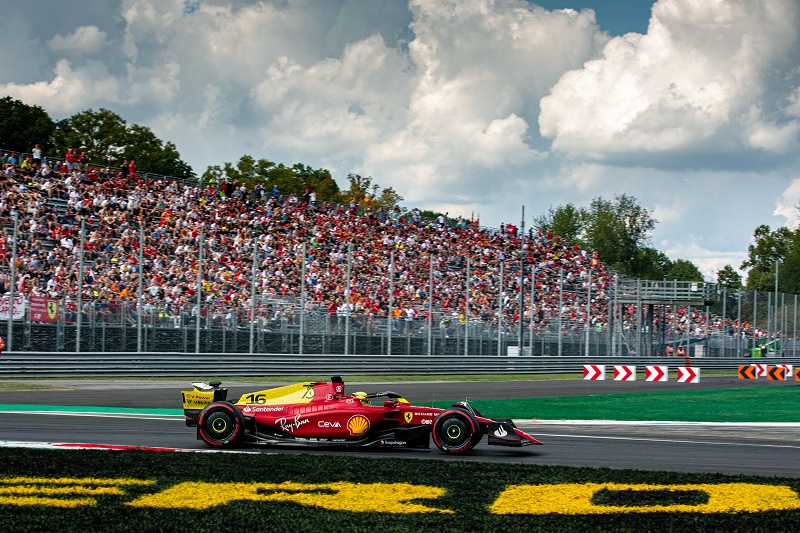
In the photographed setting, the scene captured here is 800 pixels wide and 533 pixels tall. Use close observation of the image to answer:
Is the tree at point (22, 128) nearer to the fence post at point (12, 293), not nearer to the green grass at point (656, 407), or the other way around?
the fence post at point (12, 293)

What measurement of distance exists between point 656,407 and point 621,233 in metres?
69.6

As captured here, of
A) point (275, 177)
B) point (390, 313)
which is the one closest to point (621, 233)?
point (275, 177)

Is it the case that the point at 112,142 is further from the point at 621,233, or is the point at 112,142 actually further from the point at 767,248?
the point at 767,248

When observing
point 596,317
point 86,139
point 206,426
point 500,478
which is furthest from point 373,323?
point 86,139

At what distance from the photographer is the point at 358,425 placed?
1278cm

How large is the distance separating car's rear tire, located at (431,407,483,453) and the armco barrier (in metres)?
16.6

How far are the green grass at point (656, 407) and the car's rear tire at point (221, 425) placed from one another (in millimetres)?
7465

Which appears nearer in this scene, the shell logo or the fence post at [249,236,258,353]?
the shell logo

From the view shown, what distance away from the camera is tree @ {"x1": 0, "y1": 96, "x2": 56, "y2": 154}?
2813 inches

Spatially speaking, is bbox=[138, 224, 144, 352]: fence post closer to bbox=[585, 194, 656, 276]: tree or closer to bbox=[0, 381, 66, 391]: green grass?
bbox=[0, 381, 66, 391]: green grass

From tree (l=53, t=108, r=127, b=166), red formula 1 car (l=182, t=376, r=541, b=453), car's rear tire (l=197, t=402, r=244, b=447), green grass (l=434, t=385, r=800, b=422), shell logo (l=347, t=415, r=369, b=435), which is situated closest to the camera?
red formula 1 car (l=182, t=376, r=541, b=453)

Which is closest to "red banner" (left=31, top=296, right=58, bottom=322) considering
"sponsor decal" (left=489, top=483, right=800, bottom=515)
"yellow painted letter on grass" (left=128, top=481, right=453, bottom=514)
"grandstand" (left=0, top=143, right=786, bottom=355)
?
"grandstand" (left=0, top=143, right=786, bottom=355)

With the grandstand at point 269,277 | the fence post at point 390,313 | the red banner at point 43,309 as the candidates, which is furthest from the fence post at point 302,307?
the red banner at point 43,309

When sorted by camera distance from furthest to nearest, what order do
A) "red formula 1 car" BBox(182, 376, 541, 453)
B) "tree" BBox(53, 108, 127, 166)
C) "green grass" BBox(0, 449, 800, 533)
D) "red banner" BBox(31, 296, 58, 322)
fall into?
1. "tree" BBox(53, 108, 127, 166)
2. "red banner" BBox(31, 296, 58, 322)
3. "red formula 1 car" BBox(182, 376, 541, 453)
4. "green grass" BBox(0, 449, 800, 533)
